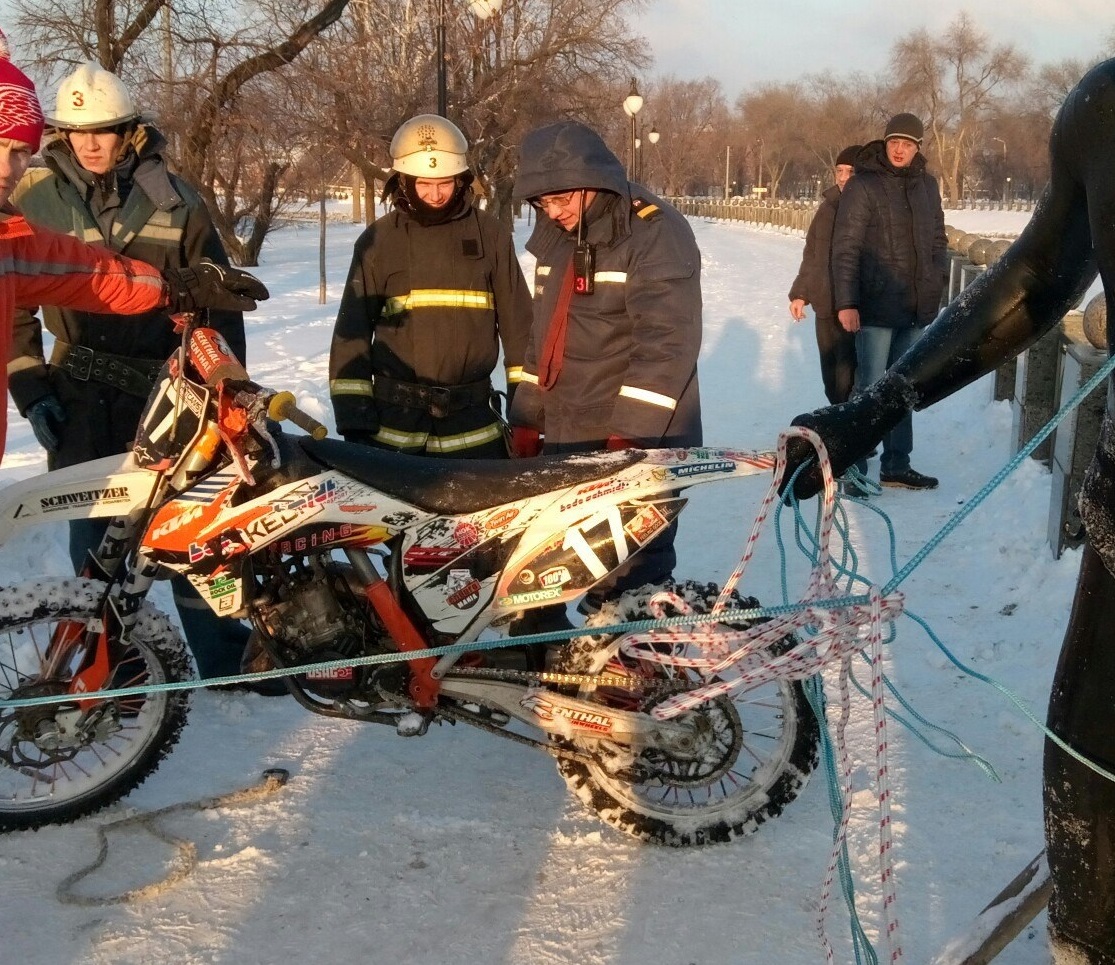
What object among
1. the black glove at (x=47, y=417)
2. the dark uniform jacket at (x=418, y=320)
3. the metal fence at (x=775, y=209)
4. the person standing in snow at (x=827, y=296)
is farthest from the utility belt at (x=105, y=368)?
the metal fence at (x=775, y=209)

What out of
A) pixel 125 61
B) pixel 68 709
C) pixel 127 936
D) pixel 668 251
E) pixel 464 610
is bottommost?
pixel 127 936

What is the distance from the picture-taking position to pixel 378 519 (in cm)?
306

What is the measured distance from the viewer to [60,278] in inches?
122

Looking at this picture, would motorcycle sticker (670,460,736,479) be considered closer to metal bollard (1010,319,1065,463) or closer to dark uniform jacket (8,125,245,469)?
dark uniform jacket (8,125,245,469)

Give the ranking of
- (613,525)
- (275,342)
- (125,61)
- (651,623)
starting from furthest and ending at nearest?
(125,61) < (275,342) < (613,525) < (651,623)

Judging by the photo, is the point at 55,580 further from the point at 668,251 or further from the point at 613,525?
the point at 668,251

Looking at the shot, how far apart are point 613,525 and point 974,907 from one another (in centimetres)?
131

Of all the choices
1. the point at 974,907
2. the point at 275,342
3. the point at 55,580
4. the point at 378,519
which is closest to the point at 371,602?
the point at 378,519

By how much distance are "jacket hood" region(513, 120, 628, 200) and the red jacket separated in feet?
3.74

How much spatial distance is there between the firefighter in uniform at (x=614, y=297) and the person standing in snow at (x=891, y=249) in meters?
Result: 3.10

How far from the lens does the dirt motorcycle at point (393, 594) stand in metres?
3.02

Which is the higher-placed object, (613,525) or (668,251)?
(668,251)

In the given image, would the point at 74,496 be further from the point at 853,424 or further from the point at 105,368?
the point at 853,424

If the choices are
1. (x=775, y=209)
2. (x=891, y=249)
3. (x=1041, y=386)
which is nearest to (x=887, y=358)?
(x=891, y=249)
